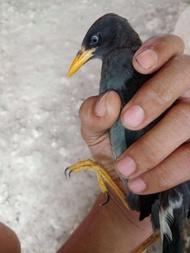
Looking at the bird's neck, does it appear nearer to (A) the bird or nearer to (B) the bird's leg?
(A) the bird

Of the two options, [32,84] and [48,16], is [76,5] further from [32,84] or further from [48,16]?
[32,84]

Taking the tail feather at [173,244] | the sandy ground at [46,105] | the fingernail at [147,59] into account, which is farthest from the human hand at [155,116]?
the sandy ground at [46,105]

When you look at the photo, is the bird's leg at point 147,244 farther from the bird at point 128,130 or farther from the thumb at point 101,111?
the thumb at point 101,111

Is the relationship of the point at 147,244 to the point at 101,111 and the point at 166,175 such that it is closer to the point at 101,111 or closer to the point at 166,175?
the point at 166,175

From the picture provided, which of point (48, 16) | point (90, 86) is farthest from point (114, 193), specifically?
point (48, 16)

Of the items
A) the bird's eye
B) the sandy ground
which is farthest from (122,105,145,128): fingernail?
the sandy ground
